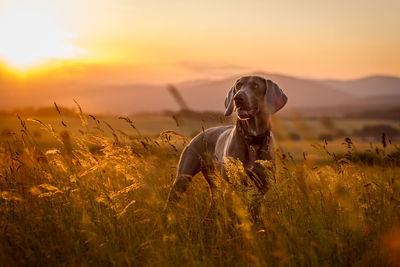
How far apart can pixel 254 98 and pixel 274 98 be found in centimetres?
26

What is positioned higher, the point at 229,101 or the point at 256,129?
the point at 229,101

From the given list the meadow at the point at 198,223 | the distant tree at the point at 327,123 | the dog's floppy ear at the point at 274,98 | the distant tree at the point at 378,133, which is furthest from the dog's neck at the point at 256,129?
the distant tree at the point at 378,133

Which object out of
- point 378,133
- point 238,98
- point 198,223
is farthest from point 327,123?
point 198,223

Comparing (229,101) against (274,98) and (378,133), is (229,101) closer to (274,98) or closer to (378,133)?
(274,98)

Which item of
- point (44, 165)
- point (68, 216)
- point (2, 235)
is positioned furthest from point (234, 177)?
point (44, 165)

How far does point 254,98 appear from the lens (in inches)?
204

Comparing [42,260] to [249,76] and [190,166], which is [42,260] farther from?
[249,76]

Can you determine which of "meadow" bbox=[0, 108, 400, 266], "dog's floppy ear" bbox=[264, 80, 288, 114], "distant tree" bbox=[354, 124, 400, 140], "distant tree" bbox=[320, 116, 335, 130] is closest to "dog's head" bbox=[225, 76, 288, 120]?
"dog's floppy ear" bbox=[264, 80, 288, 114]

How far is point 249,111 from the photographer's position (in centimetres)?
504

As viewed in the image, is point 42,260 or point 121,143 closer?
point 42,260

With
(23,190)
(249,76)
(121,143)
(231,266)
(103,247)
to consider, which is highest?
(249,76)

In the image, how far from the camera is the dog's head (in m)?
5.03

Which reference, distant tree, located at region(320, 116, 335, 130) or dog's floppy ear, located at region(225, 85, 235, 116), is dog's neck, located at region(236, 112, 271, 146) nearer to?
dog's floppy ear, located at region(225, 85, 235, 116)

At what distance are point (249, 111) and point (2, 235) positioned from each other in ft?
9.82
